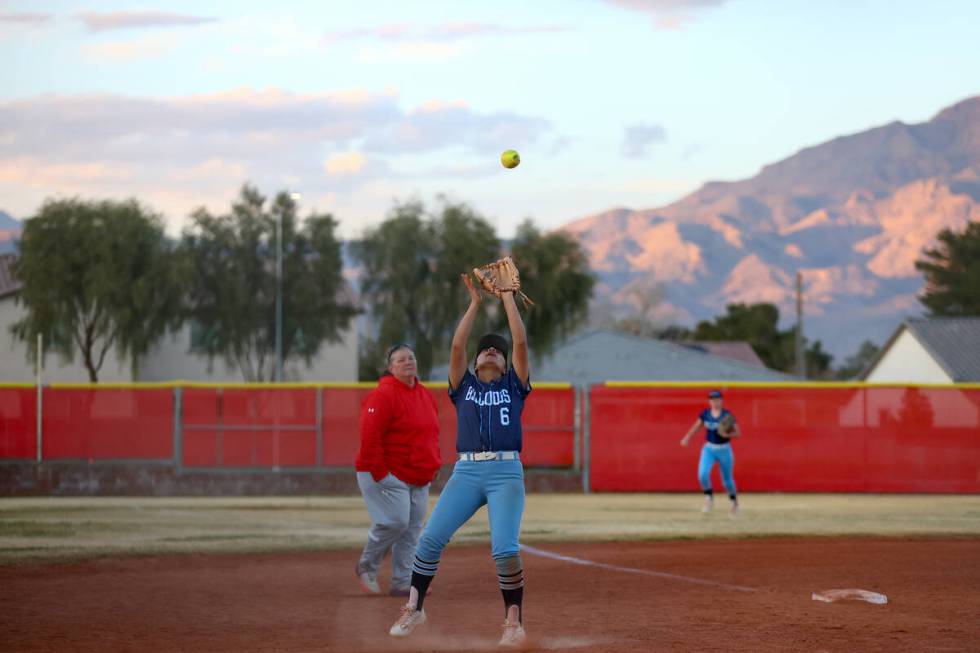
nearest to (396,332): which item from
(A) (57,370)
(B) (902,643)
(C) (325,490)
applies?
(A) (57,370)

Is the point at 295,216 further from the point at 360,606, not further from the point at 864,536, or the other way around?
the point at 360,606

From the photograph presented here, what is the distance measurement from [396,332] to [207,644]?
174 feet

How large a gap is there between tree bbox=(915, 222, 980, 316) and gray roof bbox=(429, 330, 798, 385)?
33688 mm

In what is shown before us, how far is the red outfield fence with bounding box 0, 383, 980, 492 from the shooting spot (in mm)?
27203

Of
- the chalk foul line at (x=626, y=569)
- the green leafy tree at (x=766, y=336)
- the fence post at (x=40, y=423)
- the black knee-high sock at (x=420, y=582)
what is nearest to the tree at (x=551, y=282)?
the fence post at (x=40, y=423)

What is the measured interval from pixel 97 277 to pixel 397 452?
161 ft

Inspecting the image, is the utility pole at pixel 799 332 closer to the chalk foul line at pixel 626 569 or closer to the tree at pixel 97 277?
the tree at pixel 97 277

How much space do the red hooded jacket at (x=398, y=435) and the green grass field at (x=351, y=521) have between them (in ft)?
17.9

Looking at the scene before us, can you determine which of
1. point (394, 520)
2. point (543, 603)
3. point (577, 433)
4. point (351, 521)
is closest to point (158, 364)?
point (577, 433)

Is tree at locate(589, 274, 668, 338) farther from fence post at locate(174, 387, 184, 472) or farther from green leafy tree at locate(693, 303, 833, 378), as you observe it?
fence post at locate(174, 387, 184, 472)

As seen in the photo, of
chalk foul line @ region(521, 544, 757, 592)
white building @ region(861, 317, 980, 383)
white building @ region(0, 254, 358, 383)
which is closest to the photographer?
chalk foul line @ region(521, 544, 757, 592)

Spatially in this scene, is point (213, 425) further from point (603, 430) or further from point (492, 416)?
point (492, 416)

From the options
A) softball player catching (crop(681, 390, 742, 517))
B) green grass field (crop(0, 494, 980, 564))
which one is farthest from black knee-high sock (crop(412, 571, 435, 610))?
softball player catching (crop(681, 390, 742, 517))

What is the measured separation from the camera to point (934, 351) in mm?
61938
